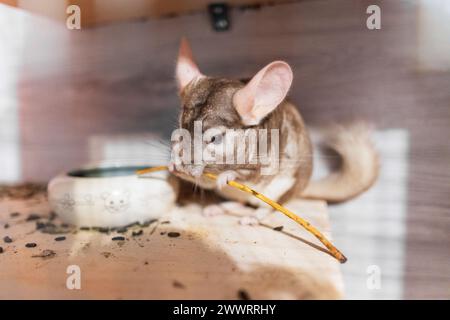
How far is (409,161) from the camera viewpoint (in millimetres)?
1237

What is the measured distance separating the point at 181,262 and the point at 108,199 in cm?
28

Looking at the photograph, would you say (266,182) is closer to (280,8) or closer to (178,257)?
(178,257)

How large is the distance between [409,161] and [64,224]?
3.50 ft

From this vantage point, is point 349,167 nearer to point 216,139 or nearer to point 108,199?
point 216,139

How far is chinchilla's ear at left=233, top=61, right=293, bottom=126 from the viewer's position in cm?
81

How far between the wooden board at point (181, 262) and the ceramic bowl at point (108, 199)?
39 mm

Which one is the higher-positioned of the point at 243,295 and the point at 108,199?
the point at 108,199

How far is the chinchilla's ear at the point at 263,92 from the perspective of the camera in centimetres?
81

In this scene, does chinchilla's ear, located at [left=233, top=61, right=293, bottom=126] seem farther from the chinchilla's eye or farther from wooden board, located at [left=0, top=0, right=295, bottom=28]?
wooden board, located at [left=0, top=0, right=295, bottom=28]

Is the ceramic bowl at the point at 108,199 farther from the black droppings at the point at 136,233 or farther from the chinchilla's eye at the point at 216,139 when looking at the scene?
the chinchilla's eye at the point at 216,139

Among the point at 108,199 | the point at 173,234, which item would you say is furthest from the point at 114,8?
the point at 173,234

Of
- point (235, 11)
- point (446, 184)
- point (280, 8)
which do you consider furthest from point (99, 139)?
point (446, 184)

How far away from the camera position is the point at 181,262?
75 cm
